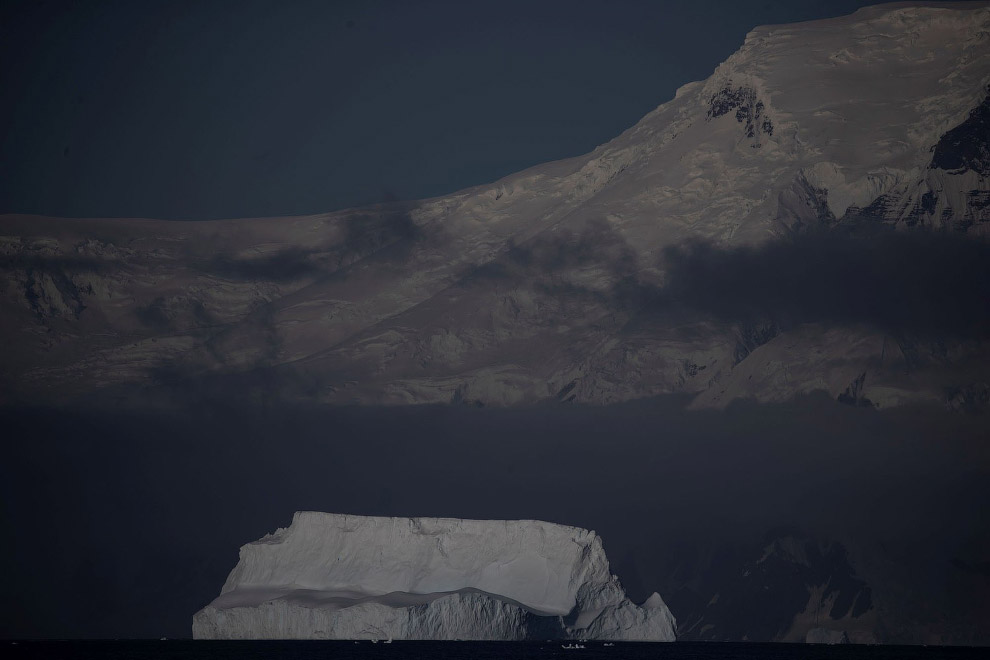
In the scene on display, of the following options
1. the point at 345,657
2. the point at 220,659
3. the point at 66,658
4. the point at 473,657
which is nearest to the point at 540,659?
the point at 473,657

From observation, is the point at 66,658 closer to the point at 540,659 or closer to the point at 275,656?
the point at 275,656

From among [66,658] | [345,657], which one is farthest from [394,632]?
[66,658]

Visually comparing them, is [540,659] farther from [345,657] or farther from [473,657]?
[345,657]

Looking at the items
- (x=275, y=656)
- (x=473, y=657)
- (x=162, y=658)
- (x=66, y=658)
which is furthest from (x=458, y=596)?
(x=66, y=658)

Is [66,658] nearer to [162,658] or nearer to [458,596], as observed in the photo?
[162,658]

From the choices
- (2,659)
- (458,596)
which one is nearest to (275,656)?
(458,596)
